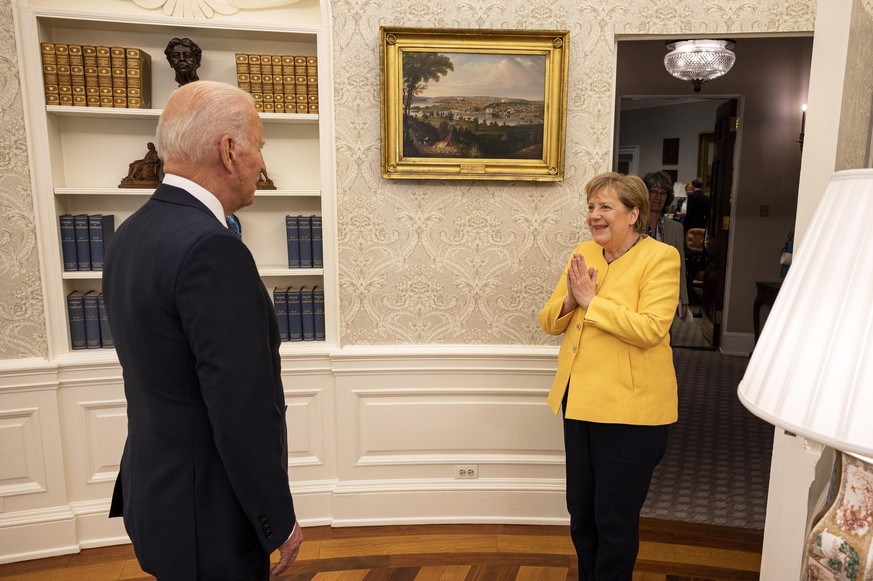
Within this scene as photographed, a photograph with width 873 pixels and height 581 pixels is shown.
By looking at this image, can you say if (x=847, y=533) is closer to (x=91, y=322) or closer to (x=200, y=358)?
(x=200, y=358)

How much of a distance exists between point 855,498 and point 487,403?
183 centimetres

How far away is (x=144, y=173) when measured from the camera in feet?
8.81

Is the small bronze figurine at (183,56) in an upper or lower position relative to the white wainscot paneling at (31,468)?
upper

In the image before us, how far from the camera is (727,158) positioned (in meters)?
5.70

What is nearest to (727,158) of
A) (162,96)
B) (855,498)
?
(162,96)

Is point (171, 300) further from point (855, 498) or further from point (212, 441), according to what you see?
point (855, 498)

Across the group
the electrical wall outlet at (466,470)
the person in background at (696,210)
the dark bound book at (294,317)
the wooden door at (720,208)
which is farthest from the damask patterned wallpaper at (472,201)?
the person in background at (696,210)

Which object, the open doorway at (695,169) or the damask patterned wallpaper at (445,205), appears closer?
the damask patterned wallpaper at (445,205)

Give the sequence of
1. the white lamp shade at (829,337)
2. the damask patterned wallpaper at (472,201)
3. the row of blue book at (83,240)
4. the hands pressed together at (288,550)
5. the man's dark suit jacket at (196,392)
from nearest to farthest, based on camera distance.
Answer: the white lamp shade at (829,337), the man's dark suit jacket at (196,392), the hands pressed together at (288,550), the damask patterned wallpaper at (472,201), the row of blue book at (83,240)

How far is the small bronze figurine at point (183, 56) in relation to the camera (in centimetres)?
260

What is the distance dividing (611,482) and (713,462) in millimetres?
1945

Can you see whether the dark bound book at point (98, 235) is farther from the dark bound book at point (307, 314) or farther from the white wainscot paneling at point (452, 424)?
the white wainscot paneling at point (452, 424)

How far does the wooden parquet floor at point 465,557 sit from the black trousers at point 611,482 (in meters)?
0.48

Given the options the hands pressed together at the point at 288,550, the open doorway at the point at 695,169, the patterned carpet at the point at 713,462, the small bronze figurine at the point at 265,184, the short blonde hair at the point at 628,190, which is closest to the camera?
the hands pressed together at the point at 288,550
